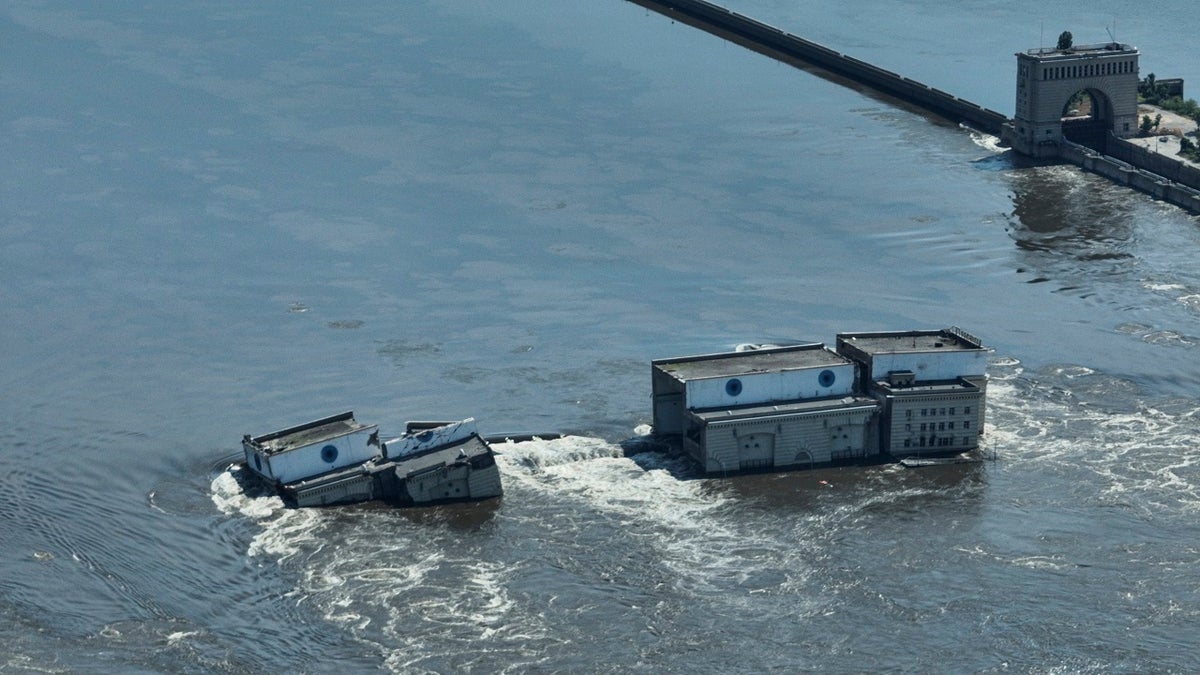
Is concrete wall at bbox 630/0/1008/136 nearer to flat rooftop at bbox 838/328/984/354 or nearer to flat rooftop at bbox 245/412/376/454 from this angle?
flat rooftop at bbox 838/328/984/354

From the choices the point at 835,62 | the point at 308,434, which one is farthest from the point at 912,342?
the point at 835,62

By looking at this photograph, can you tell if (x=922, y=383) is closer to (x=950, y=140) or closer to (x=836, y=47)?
(x=950, y=140)

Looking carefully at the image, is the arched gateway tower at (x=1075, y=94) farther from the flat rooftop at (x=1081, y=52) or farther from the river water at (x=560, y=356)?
the river water at (x=560, y=356)

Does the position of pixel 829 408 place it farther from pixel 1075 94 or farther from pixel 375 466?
pixel 1075 94

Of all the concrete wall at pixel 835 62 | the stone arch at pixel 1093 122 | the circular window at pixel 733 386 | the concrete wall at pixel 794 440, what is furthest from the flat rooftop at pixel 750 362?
the concrete wall at pixel 835 62

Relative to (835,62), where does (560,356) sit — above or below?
below

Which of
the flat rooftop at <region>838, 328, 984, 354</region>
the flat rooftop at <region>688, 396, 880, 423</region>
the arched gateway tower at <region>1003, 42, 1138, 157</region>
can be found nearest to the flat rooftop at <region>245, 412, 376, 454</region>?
the flat rooftop at <region>688, 396, 880, 423</region>
